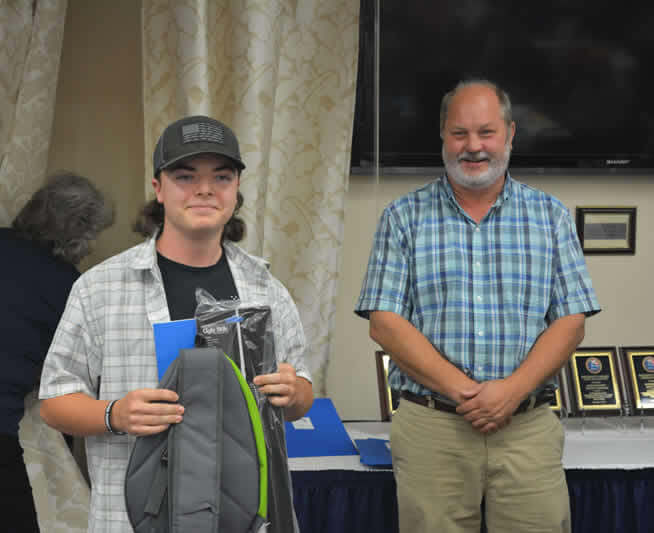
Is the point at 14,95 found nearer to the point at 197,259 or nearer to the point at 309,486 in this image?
the point at 197,259

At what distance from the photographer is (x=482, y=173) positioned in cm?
170

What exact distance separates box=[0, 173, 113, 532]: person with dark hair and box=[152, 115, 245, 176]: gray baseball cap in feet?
3.08

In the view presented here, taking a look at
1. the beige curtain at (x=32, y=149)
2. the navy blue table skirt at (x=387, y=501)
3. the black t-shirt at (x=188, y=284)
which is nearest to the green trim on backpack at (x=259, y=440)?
the black t-shirt at (x=188, y=284)

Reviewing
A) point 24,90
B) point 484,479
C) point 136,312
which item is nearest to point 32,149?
point 24,90

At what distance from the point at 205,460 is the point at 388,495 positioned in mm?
1076

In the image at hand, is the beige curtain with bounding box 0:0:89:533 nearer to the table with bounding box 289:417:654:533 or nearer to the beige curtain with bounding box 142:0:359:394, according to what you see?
the beige curtain with bounding box 142:0:359:394

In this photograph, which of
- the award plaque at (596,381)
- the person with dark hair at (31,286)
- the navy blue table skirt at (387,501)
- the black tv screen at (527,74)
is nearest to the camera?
the person with dark hair at (31,286)

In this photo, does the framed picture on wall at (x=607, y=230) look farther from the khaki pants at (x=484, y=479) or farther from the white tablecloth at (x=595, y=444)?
the khaki pants at (x=484, y=479)

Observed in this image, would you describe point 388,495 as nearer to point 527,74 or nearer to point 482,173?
point 482,173

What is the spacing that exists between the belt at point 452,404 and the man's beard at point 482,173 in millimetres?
540

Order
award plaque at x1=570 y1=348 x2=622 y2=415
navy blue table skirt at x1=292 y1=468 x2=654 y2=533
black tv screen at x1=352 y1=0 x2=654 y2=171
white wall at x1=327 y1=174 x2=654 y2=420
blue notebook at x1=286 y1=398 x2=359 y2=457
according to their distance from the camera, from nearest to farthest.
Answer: navy blue table skirt at x1=292 y1=468 x2=654 y2=533, blue notebook at x1=286 y1=398 x2=359 y2=457, award plaque at x1=570 y1=348 x2=622 y2=415, black tv screen at x1=352 y1=0 x2=654 y2=171, white wall at x1=327 y1=174 x2=654 y2=420

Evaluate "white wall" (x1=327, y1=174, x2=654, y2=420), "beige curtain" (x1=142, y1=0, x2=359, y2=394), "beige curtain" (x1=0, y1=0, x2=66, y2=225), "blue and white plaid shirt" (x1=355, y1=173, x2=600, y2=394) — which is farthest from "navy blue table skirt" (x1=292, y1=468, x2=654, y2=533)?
"beige curtain" (x1=0, y1=0, x2=66, y2=225)

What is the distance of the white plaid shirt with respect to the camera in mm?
1109

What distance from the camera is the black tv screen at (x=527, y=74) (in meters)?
2.46
